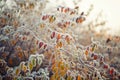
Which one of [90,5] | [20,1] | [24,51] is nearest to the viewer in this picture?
[24,51]

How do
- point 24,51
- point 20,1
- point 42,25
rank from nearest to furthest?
point 42,25, point 24,51, point 20,1

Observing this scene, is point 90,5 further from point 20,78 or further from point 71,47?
point 20,78

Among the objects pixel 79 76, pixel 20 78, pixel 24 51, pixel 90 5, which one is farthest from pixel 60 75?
pixel 90 5

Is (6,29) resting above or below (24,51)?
above

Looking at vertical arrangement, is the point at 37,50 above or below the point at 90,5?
below

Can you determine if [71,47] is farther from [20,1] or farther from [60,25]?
[20,1]

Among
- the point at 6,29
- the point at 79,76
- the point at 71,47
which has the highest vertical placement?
the point at 6,29

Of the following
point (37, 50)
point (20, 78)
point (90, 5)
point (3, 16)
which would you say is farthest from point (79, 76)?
point (90, 5)

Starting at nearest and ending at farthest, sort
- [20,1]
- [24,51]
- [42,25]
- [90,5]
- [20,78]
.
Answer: [20,78] < [42,25] < [24,51] < [20,1] < [90,5]

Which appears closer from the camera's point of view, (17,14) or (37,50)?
(37,50)
